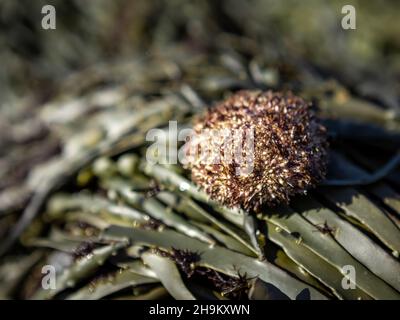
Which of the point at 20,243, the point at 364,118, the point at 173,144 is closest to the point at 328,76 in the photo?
the point at 364,118

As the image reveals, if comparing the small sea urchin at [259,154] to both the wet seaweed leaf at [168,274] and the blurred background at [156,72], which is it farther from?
the blurred background at [156,72]

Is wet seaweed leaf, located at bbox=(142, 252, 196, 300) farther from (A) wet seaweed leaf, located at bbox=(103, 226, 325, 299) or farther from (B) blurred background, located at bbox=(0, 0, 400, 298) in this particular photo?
(B) blurred background, located at bbox=(0, 0, 400, 298)

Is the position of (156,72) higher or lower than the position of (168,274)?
higher

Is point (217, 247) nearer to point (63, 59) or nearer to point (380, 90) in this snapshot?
point (380, 90)

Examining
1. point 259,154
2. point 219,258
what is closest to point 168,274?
point 219,258

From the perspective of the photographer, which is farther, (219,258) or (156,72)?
(156,72)

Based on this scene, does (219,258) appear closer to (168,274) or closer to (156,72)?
(168,274)

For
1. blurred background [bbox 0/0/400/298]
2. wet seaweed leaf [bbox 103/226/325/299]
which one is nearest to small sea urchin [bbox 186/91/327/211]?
wet seaweed leaf [bbox 103/226/325/299]

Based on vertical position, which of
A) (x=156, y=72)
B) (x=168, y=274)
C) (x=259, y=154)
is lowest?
(x=168, y=274)

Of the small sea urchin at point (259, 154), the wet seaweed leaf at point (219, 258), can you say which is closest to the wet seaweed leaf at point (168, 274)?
the wet seaweed leaf at point (219, 258)

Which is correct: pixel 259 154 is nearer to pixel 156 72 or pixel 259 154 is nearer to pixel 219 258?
pixel 219 258
